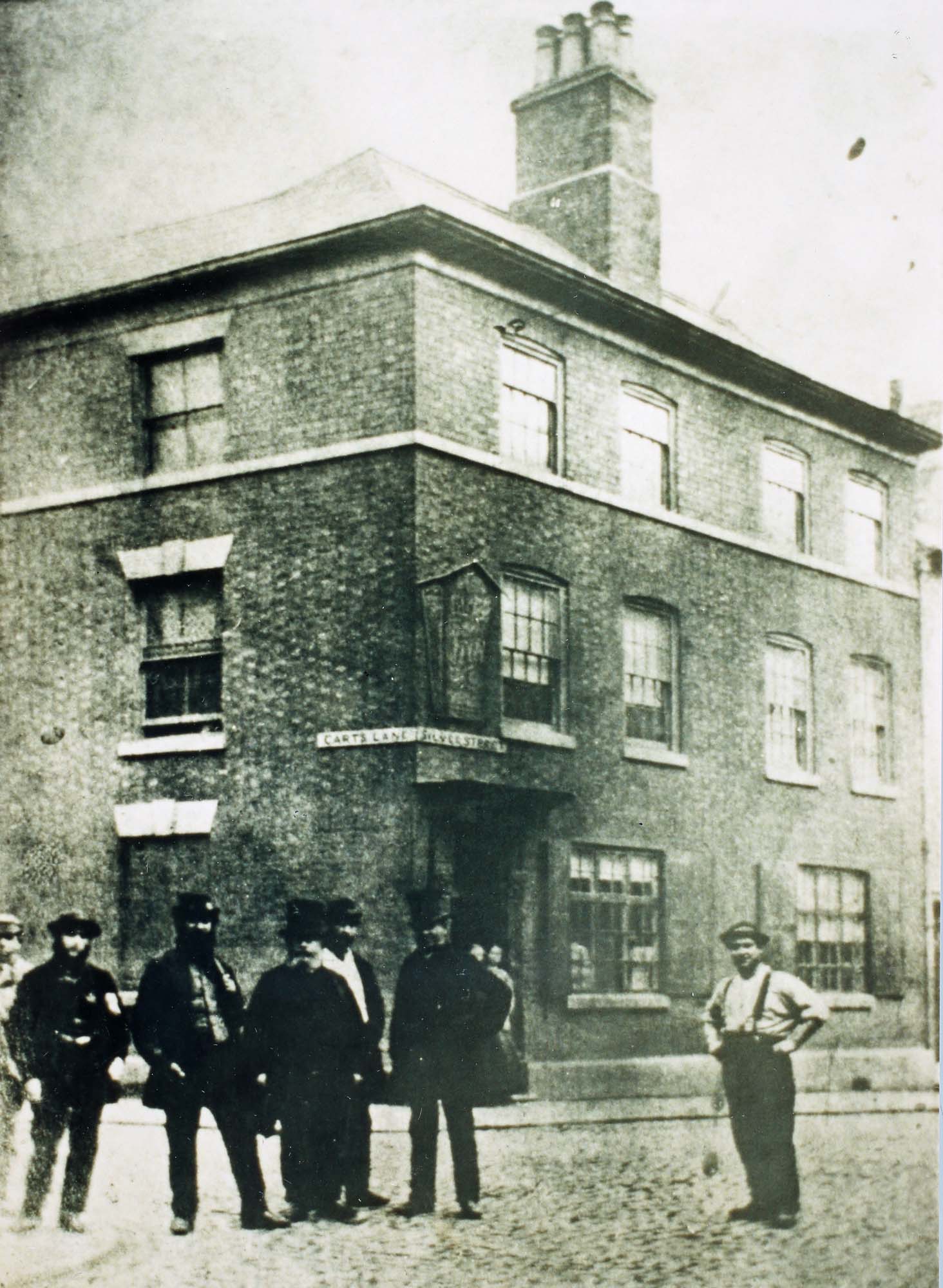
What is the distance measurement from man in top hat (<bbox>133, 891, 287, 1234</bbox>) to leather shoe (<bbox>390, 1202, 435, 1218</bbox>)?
20.5 inches

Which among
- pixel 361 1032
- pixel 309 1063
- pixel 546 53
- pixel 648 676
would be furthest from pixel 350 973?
pixel 546 53

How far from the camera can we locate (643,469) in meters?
8.86

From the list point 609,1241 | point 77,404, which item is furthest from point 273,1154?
point 77,404

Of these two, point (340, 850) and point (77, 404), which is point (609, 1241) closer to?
point (340, 850)

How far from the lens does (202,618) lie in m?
7.62

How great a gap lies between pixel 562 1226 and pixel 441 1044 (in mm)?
989

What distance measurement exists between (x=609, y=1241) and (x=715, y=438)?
4.67m

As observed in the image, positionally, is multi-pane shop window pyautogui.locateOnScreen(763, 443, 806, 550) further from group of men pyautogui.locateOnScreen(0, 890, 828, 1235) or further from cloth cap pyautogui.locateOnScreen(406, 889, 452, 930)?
group of men pyautogui.locateOnScreen(0, 890, 828, 1235)

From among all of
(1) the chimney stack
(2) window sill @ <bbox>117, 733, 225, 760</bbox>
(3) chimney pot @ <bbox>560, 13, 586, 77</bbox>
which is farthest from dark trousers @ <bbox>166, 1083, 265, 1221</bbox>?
(3) chimney pot @ <bbox>560, 13, 586, 77</bbox>

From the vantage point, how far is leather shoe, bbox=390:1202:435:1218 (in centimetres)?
678

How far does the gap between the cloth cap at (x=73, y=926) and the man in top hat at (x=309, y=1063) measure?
812mm

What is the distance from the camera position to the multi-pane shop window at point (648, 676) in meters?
8.29

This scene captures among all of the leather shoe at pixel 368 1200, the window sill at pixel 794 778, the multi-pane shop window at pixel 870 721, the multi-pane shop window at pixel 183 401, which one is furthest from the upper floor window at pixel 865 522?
the leather shoe at pixel 368 1200

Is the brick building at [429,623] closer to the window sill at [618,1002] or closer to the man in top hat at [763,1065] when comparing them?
the window sill at [618,1002]
